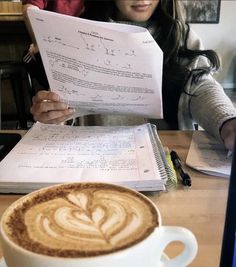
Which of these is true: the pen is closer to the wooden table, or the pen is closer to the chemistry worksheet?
the wooden table

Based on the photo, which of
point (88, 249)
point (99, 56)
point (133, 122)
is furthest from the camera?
point (133, 122)

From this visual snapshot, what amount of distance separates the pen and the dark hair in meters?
0.41

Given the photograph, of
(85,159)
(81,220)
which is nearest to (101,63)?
(85,159)

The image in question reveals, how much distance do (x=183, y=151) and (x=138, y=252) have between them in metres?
0.47

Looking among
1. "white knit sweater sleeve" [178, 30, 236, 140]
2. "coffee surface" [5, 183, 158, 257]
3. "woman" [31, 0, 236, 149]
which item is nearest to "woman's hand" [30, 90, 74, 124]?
"woman" [31, 0, 236, 149]

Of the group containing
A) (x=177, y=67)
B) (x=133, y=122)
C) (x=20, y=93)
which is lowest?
(x=20, y=93)

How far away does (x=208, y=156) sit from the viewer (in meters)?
0.73

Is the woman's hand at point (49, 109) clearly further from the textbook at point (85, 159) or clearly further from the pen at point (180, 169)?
the pen at point (180, 169)

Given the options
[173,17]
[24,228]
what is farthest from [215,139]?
[24,228]

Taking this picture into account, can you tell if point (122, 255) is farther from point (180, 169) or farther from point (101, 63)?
point (101, 63)

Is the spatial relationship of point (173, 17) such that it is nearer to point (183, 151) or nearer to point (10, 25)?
point (183, 151)

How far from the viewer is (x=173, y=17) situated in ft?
3.68

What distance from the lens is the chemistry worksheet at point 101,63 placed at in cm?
70

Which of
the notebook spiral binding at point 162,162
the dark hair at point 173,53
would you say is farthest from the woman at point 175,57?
the notebook spiral binding at point 162,162
